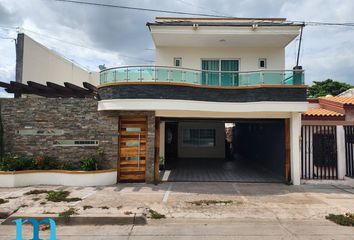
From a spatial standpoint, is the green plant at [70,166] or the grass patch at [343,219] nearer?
the grass patch at [343,219]

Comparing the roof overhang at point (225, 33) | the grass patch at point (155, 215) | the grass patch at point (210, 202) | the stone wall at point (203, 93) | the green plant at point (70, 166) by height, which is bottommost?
the grass patch at point (155, 215)

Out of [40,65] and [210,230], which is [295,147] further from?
[40,65]

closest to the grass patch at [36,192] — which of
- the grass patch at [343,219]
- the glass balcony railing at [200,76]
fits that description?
the glass balcony railing at [200,76]

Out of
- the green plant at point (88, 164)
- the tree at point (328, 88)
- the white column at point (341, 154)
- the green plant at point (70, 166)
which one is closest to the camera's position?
the green plant at point (88, 164)

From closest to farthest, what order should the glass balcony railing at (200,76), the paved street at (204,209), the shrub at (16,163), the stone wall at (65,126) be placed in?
the paved street at (204,209)
the shrub at (16,163)
the glass balcony railing at (200,76)
the stone wall at (65,126)

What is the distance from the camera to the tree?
35.9 metres

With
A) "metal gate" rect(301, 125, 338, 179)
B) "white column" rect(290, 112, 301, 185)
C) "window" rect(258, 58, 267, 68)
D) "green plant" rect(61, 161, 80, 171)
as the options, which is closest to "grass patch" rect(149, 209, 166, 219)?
"green plant" rect(61, 161, 80, 171)

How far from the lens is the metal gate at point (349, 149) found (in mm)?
11203

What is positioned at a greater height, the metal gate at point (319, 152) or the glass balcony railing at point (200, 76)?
the glass balcony railing at point (200, 76)

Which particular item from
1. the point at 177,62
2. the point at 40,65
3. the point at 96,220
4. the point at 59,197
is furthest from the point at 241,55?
the point at 40,65

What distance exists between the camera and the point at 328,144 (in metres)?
11.4

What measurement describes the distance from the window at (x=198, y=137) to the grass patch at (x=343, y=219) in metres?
12.5

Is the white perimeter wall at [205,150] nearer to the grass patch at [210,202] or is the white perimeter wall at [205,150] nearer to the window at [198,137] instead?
the window at [198,137]

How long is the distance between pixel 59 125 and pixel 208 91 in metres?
6.69
